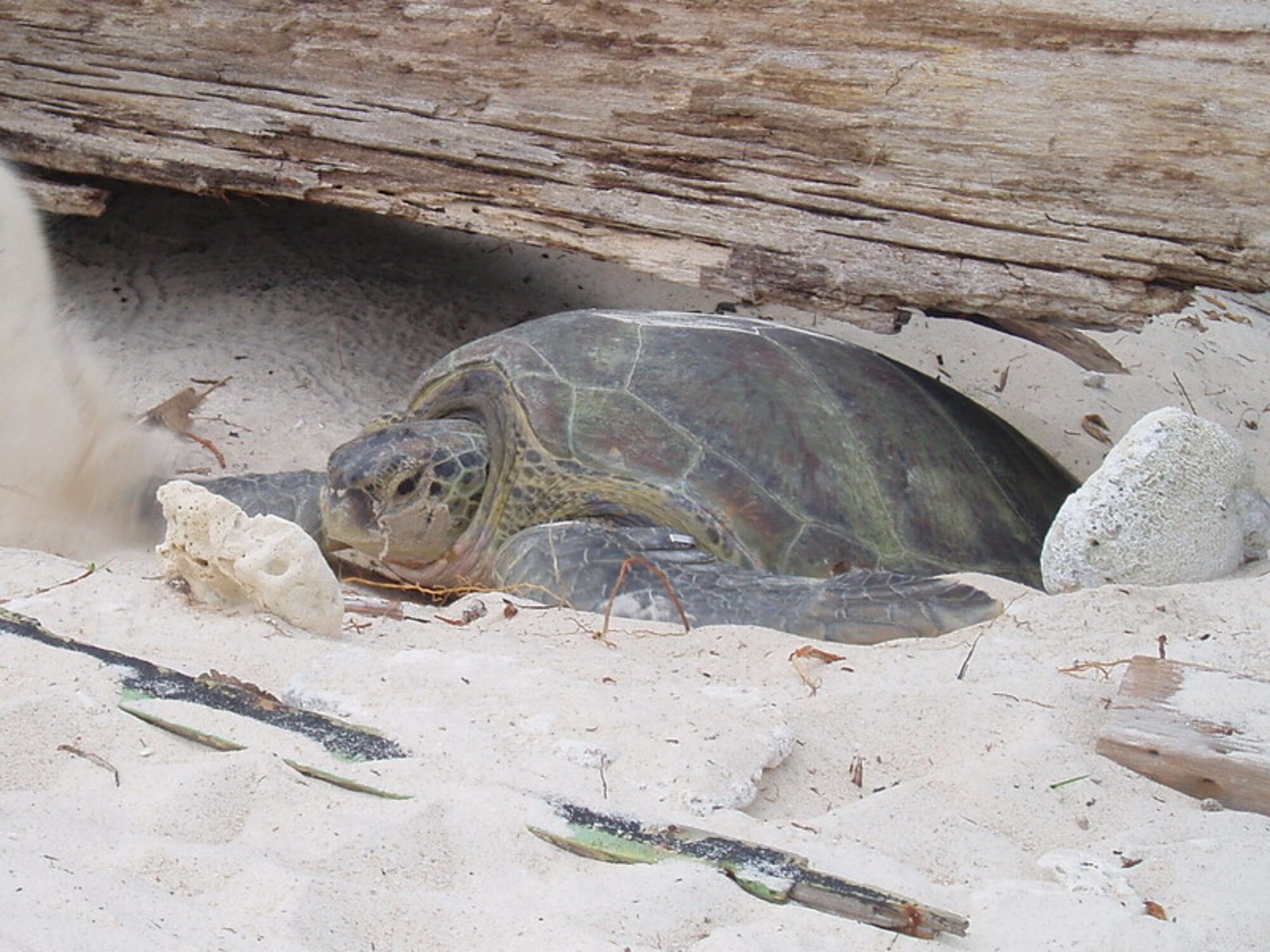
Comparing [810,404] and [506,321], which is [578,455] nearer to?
[810,404]

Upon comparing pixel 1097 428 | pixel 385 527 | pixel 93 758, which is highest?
pixel 1097 428

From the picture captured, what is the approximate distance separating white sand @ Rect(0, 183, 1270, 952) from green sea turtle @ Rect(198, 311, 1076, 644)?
0.65 m

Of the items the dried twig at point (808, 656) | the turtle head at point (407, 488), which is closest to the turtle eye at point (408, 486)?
the turtle head at point (407, 488)

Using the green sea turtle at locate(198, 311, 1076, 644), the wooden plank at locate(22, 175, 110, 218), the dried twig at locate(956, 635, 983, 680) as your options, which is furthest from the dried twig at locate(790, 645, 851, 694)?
the wooden plank at locate(22, 175, 110, 218)

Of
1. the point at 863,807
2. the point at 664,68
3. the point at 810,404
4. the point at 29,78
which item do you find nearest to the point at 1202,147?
the point at 810,404

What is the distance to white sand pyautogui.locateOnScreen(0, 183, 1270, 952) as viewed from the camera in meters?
1.43

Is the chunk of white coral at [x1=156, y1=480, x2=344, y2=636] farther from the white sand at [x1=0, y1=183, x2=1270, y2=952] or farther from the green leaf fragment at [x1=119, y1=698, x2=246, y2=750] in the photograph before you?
the green leaf fragment at [x1=119, y1=698, x2=246, y2=750]

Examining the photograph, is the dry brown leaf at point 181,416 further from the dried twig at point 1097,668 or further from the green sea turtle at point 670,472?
the dried twig at point 1097,668

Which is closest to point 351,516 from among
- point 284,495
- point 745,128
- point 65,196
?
point 284,495

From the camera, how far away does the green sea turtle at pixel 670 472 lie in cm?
355

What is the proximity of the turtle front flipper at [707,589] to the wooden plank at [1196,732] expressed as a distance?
2.30ft

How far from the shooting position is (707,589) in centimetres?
312

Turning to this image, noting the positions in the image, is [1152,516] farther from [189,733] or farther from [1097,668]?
[189,733]

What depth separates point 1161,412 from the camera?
3.07m
